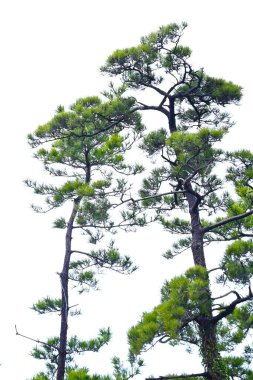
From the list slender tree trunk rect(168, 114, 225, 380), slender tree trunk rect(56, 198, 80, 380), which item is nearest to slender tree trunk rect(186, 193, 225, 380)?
slender tree trunk rect(168, 114, 225, 380)

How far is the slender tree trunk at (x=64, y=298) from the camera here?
150 inches

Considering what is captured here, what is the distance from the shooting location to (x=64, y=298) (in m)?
4.02

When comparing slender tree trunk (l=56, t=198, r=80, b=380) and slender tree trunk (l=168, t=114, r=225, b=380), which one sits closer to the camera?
slender tree trunk (l=168, t=114, r=225, b=380)

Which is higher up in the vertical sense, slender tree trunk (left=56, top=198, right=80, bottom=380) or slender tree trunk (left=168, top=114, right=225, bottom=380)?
slender tree trunk (left=56, top=198, right=80, bottom=380)

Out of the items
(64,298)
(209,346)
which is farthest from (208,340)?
(64,298)

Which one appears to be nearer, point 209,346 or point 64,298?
point 209,346

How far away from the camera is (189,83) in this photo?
14.3 ft

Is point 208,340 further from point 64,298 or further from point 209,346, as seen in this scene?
point 64,298

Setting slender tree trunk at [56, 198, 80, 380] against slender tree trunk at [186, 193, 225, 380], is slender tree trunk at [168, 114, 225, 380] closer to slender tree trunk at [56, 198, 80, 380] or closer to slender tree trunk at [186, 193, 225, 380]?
slender tree trunk at [186, 193, 225, 380]

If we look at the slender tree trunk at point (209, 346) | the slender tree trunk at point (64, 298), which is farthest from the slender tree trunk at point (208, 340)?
the slender tree trunk at point (64, 298)

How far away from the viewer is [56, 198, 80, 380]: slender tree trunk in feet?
12.5

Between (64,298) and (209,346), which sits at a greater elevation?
(64,298)

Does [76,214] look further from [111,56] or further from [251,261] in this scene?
[251,261]

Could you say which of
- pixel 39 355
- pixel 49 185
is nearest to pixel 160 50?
pixel 49 185
